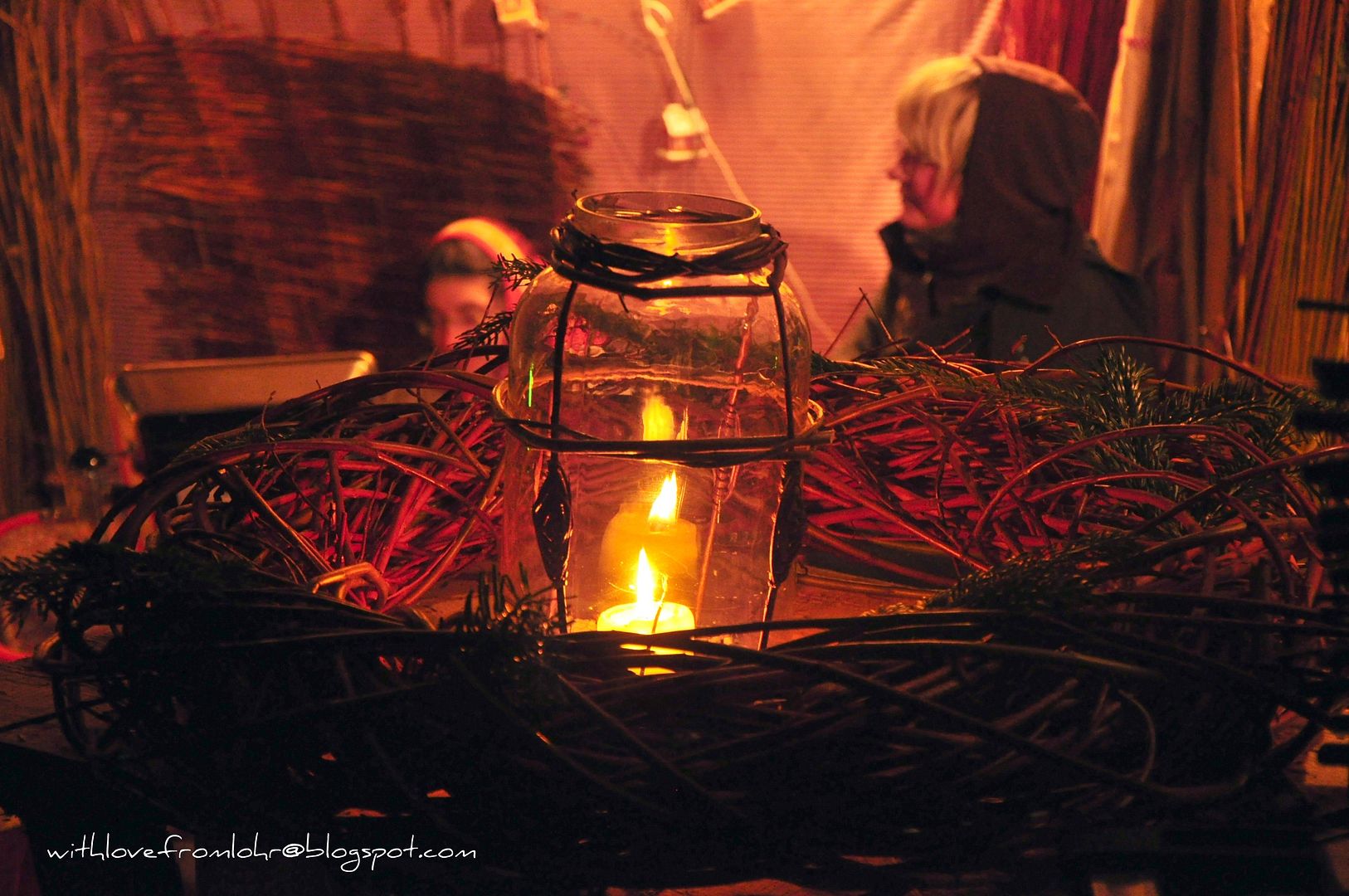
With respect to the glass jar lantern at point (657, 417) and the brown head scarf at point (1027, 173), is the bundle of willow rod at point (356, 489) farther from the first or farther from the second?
the brown head scarf at point (1027, 173)

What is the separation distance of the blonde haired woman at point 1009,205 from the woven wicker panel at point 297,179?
0.72m

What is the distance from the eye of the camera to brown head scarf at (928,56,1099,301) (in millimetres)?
1455

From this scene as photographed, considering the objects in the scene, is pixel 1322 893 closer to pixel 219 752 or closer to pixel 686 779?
pixel 686 779

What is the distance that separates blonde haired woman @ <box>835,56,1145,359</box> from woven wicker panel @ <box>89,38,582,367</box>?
718 millimetres

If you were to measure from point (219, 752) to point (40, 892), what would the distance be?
0.22 m

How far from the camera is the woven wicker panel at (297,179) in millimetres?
1924

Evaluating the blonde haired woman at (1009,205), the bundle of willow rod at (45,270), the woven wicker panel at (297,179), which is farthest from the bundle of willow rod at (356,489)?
the bundle of willow rod at (45,270)

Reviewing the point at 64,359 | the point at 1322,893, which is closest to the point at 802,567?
the point at 1322,893

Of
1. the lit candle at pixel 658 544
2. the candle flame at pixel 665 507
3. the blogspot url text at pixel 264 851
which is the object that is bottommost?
the blogspot url text at pixel 264 851

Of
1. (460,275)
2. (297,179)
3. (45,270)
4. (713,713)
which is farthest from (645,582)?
(45,270)

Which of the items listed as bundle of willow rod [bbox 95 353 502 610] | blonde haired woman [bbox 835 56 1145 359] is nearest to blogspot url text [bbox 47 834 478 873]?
bundle of willow rod [bbox 95 353 502 610]

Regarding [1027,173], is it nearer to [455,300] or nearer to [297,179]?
[455,300]

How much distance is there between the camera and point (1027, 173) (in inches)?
57.8

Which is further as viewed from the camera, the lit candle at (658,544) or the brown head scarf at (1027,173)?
the brown head scarf at (1027,173)
